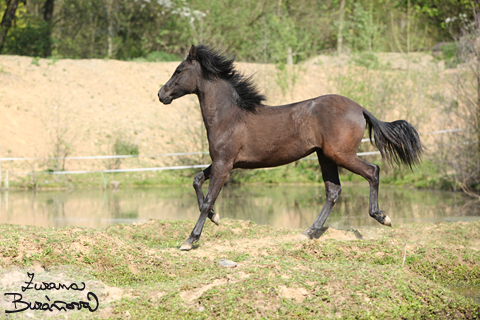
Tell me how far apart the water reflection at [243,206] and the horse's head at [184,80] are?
3927mm

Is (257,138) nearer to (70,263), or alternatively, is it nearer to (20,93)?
(70,263)

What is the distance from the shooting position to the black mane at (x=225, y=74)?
8.06m

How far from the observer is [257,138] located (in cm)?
788

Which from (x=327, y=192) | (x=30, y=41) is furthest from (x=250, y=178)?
(x=30, y=41)

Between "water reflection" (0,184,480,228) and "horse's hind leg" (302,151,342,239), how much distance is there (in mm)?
2291

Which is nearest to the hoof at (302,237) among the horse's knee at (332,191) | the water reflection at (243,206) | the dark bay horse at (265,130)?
the dark bay horse at (265,130)

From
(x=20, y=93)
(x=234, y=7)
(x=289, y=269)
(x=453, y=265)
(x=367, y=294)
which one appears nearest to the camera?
(x=367, y=294)

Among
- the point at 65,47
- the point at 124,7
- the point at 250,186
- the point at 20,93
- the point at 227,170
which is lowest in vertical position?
the point at 250,186

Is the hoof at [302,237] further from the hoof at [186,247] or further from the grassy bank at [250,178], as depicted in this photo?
the grassy bank at [250,178]

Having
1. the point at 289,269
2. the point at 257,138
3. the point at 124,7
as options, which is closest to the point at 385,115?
the point at 257,138

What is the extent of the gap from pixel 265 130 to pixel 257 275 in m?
2.62

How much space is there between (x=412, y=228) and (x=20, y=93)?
19159mm

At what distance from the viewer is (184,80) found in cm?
812

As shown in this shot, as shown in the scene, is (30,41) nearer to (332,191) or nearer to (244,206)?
(244,206)
